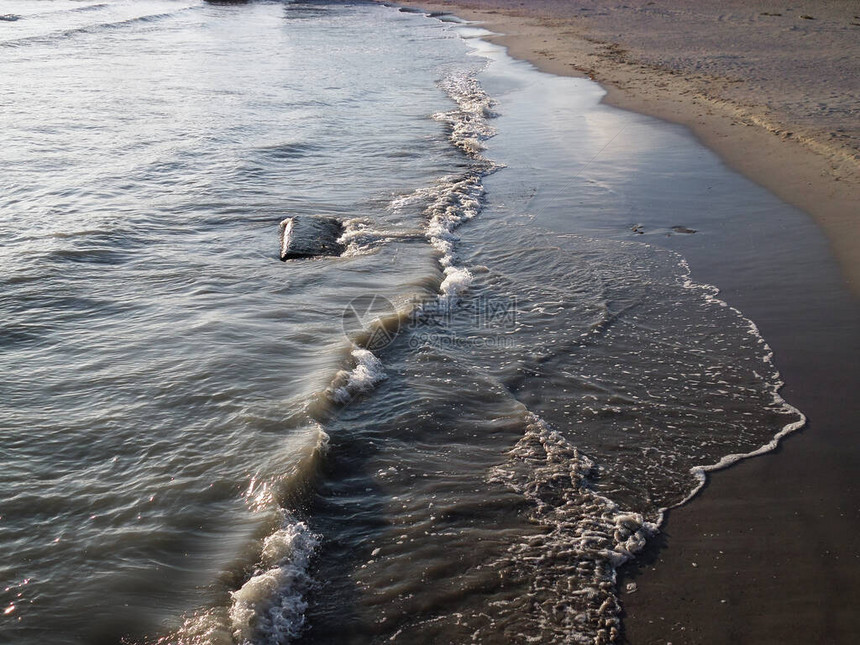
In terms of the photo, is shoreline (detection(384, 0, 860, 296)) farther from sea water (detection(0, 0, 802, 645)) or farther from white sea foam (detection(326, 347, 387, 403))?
white sea foam (detection(326, 347, 387, 403))

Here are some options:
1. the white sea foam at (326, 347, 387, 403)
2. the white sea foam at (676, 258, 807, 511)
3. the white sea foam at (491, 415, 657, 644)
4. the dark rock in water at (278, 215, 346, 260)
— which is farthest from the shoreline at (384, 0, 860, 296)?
the dark rock in water at (278, 215, 346, 260)

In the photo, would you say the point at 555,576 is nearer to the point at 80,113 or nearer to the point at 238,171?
the point at 238,171

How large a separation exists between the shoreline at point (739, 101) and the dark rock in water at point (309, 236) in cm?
576

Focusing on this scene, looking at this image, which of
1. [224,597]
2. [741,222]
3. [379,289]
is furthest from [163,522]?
[741,222]

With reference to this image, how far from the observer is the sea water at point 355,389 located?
144 inches

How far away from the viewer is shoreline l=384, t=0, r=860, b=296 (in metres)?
9.14

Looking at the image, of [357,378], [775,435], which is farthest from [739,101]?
[357,378]

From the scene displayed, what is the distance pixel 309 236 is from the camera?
8.47m

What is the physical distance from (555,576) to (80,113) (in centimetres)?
1536

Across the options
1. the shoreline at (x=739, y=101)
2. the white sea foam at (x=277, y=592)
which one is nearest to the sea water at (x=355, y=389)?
the white sea foam at (x=277, y=592)

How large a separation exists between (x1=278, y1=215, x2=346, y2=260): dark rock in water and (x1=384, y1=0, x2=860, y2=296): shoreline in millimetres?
5757

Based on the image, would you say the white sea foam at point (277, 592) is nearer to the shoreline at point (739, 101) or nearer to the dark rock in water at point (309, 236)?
the dark rock in water at point (309, 236)

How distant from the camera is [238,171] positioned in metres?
11.5

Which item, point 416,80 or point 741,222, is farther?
point 416,80
